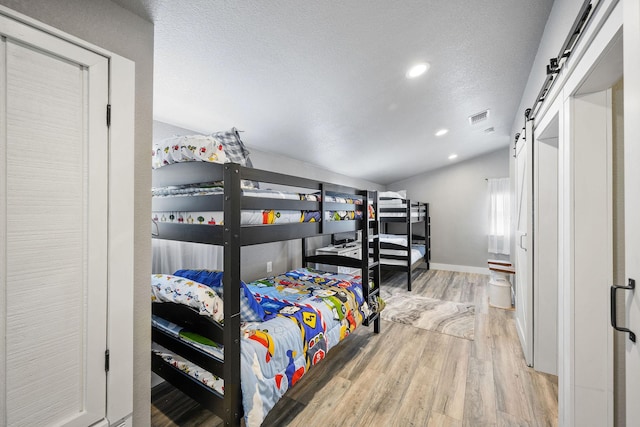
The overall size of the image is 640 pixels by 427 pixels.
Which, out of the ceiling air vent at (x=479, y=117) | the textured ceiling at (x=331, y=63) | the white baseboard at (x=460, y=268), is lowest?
the white baseboard at (x=460, y=268)

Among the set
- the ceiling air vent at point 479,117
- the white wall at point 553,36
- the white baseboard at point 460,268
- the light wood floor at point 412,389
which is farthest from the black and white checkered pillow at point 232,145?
the white baseboard at point 460,268

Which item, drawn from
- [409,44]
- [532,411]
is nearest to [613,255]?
[532,411]

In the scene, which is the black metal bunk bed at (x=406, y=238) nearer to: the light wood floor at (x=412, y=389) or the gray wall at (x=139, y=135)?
the light wood floor at (x=412, y=389)

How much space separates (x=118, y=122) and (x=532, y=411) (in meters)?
2.87

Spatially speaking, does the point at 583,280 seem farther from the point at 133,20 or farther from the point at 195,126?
the point at 195,126

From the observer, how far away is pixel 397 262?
15.4ft

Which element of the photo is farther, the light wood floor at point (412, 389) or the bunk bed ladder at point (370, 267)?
the bunk bed ladder at point (370, 267)

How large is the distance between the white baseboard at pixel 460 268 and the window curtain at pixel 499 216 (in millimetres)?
459

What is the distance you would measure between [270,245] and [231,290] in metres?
1.87

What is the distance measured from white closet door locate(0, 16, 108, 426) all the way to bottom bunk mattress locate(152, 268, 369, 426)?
0.47 m

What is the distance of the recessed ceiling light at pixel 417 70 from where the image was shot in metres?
2.02

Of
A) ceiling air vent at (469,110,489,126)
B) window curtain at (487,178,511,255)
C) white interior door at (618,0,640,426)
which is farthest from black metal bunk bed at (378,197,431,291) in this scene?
white interior door at (618,0,640,426)

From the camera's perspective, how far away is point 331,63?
5.90 ft

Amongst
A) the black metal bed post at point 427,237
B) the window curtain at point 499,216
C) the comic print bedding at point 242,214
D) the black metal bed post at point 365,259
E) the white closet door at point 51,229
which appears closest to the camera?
the white closet door at point 51,229
